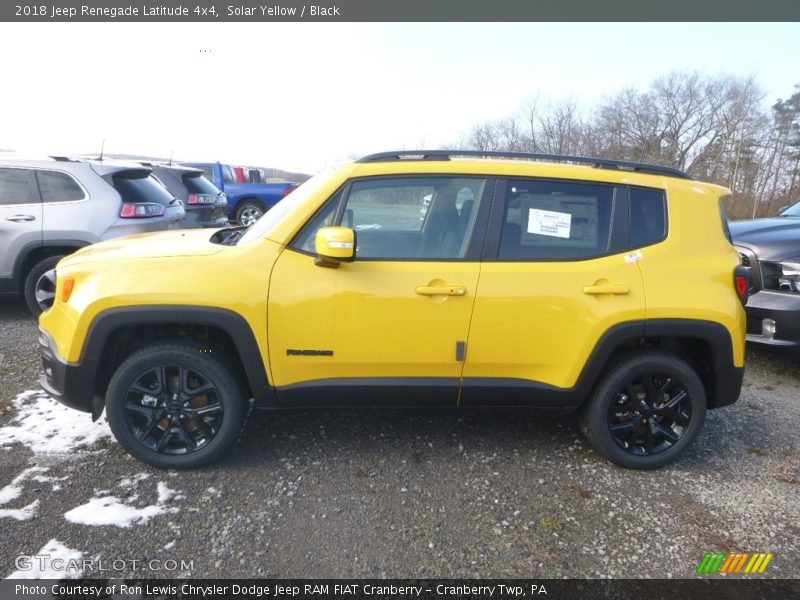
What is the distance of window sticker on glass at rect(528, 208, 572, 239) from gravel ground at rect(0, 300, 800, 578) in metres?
1.09

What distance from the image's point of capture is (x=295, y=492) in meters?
2.73

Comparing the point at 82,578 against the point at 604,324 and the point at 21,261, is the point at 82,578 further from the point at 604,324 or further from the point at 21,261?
the point at 21,261

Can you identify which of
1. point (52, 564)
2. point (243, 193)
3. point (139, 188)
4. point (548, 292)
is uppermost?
point (139, 188)

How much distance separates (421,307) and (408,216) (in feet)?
1.80

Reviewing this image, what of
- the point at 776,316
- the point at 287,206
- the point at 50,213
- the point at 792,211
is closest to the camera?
the point at 287,206

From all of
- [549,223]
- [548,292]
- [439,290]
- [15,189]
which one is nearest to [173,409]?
[439,290]

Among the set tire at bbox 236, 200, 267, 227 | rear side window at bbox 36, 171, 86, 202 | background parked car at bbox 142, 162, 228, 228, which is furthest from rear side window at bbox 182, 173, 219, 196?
tire at bbox 236, 200, 267, 227

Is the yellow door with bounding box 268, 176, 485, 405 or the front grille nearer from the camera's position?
the yellow door with bounding box 268, 176, 485, 405

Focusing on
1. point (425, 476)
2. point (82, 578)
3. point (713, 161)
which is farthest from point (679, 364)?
point (713, 161)

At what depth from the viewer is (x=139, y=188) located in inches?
226

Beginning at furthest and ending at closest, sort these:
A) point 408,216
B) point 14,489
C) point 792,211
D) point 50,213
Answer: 1. point 792,211
2. point 50,213
3. point 408,216
4. point 14,489

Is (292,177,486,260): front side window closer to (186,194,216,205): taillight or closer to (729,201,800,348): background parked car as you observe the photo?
(729,201,800,348): background parked car

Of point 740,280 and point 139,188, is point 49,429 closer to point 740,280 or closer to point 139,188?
point 139,188

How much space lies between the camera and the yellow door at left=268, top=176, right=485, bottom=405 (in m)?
2.69
